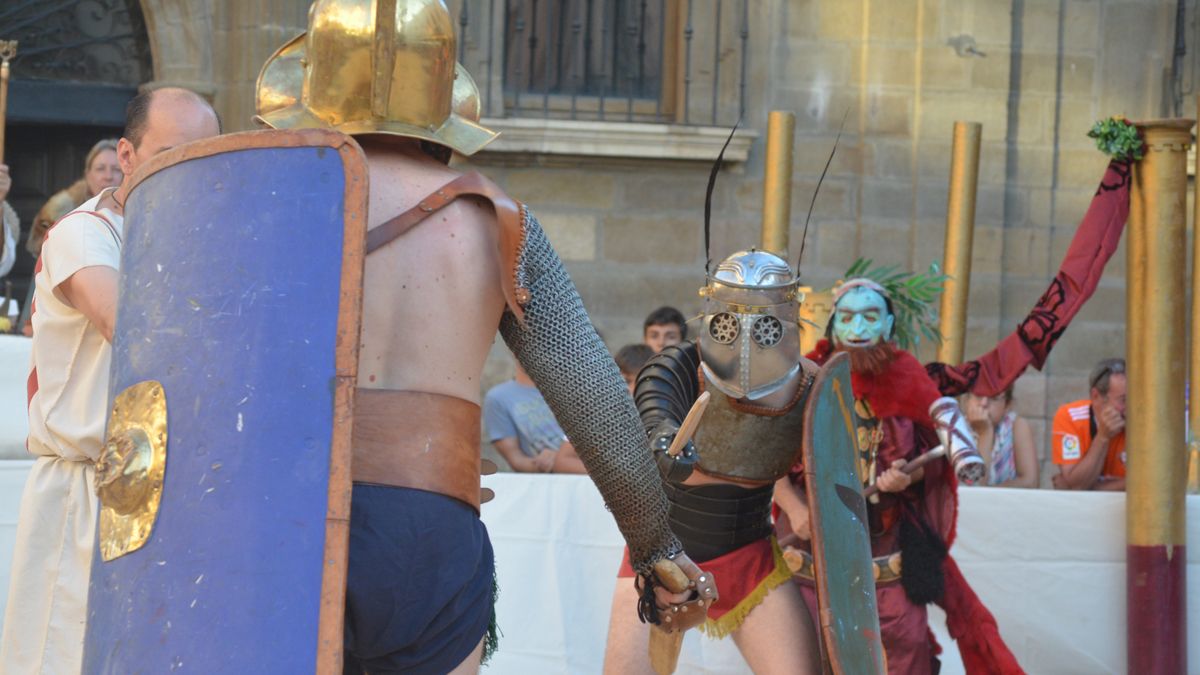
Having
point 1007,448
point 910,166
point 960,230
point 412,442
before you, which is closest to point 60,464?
point 412,442

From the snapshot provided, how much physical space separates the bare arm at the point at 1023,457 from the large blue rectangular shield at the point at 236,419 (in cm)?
505

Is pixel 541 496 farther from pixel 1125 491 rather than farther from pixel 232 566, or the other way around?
pixel 232 566

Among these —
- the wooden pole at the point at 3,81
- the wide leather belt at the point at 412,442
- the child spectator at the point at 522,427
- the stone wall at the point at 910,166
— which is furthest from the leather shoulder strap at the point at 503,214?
the stone wall at the point at 910,166

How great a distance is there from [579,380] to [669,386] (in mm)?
1832

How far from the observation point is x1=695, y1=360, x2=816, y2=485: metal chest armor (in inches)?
206

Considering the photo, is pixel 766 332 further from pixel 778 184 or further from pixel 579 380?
pixel 579 380

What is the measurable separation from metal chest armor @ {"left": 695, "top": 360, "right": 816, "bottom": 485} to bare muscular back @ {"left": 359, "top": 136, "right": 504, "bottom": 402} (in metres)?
2.07

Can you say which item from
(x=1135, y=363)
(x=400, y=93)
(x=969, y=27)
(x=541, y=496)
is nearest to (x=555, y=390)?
(x=400, y=93)

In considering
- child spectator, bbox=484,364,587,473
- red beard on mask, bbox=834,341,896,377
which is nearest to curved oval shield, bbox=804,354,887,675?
red beard on mask, bbox=834,341,896,377

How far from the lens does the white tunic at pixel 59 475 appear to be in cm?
381

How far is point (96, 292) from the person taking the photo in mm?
3678

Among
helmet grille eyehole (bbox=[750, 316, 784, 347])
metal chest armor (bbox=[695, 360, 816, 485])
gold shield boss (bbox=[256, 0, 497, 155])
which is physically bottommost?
metal chest armor (bbox=[695, 360, 816, 485])

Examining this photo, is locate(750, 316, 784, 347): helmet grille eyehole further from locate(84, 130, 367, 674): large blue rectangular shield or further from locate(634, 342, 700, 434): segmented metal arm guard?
locate(84, 130, 367, 674): large blue rectangular shield

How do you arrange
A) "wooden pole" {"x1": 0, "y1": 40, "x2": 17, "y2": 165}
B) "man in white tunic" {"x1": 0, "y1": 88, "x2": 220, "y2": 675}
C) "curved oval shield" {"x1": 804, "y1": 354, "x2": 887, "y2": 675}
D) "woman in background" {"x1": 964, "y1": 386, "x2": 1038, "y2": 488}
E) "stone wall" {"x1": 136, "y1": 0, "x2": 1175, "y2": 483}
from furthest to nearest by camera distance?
"stone wall" {"x1": 136, "y1": 0, "x2": 1175, "y2": 483} → "woman in background" {"x1": 964, "y1": 386, "x2": 1038, "y2": 488} → "wooden pole" {"x1": 0, "y1": 40, "x2": 17, "y2": 165} → "curved oval shield" {"x1": 804, "y1": 354, "x2": 887, "y2": 675} → "man in white tunic" {"x1": 0, "y1": 88, "x2": 220, "y2": 675}
